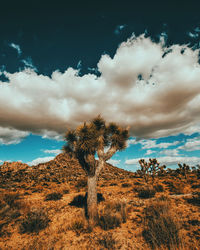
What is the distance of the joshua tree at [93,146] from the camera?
6.85 m

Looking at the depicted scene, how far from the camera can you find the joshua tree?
685cm

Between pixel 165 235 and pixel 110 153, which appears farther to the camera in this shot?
pixel 110 153

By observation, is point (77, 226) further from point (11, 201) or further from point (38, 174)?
point (38, 174)

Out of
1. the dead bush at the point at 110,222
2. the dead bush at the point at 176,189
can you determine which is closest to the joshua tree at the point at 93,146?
the dead bush at the point at 110,222

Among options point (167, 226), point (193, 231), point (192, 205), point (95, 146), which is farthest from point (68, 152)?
point (192, 205)

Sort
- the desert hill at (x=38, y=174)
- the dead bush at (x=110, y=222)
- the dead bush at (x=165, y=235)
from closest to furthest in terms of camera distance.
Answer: the dead bush at (x=165, y=235)
the dead bush at (x=110, y=222)
the desert hill at (x=38, y=174)

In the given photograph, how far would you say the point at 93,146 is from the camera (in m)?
7.39

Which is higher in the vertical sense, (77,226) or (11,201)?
(11,201)

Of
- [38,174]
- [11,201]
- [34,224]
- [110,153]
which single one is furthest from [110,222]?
[38,174]

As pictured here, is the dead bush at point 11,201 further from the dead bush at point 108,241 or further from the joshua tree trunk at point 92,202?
the dead bush at point 108,241

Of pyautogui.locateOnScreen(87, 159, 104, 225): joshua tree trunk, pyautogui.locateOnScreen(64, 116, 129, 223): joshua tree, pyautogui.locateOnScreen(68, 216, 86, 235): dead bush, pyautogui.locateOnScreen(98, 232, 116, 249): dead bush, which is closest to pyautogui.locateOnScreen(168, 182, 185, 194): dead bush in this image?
pyautogui.locateOnScreen(64, 116, 129, 223): joshua tree

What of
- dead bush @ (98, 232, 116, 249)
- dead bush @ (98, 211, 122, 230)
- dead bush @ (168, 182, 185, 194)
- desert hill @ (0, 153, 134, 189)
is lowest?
dead bush @ (98, 232, 116, 249)

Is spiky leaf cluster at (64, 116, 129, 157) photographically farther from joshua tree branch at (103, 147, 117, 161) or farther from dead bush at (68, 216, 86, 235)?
dead bush at (68, 216, 86, 235)

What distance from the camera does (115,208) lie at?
24.4ft
